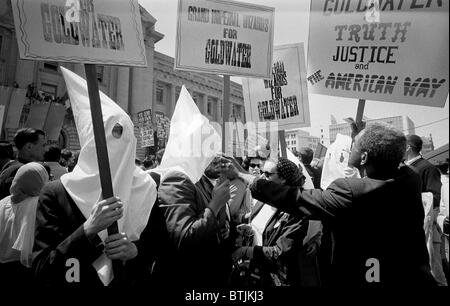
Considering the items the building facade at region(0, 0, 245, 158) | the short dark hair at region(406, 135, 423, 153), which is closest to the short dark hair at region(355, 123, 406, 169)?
the short dark hair at region(406, 135, 423, 153)

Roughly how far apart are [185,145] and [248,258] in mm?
1008

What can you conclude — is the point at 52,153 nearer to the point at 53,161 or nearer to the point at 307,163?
the point at 53,161

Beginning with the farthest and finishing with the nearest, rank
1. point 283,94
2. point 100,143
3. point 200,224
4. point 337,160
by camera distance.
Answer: point 283,94, point 337,160, point 200,224, point 100,143

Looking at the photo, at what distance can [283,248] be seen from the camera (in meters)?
2.24

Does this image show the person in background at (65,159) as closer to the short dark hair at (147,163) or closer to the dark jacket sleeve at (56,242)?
the short dark hair at (147,163)

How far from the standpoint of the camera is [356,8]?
219cm

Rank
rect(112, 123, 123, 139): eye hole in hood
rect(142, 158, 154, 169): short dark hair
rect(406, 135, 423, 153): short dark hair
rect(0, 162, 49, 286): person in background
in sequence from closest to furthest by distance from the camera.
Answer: rect(112, 123, 123, 139): eye hole in hood → rect(0, 162, 49, 286): person in background → rect(406, 135, 423, 153): short dark hair → rect(142, 158, 154, 169): short dark hair

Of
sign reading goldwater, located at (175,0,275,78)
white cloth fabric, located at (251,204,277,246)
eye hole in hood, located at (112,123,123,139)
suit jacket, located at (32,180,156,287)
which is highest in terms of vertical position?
sign reading goldwater, located at (175,0,275,78)

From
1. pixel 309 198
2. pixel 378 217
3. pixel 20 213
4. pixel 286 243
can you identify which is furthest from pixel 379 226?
pixel 20 213

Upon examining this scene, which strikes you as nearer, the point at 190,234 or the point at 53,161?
the point at 190,234

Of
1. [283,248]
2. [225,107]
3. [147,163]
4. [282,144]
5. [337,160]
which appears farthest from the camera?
[147,163]

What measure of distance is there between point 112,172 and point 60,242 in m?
0.40

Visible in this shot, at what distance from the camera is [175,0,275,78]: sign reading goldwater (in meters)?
2.43

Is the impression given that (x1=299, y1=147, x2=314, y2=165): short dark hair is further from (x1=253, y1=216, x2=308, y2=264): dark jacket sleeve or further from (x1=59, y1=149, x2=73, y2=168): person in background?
(x1=59, y1=149, x2=73, y2=168): person in background
